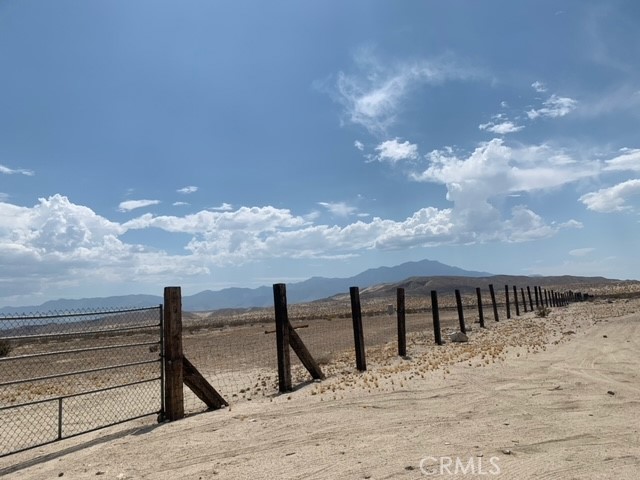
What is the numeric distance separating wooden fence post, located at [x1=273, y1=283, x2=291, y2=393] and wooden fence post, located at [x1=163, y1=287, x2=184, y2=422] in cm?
246

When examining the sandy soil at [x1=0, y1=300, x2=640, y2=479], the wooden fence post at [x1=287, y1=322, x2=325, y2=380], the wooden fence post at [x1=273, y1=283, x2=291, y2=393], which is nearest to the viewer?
the sandy soil at [x1=0, y1=300, x2=640, y2=479]

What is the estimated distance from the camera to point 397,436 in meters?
6.48

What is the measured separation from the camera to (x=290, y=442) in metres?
6.48

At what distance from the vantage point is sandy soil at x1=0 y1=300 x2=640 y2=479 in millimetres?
5352

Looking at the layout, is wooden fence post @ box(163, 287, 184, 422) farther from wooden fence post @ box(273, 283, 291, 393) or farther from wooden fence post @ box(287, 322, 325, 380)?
wooden fence post @ box(287, 322, 325, 380)

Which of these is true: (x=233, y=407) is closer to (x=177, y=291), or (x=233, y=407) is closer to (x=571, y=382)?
(x=177, y=291)

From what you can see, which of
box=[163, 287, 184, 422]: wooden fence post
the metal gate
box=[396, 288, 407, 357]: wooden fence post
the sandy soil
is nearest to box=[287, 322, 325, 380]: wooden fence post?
the sandy soil

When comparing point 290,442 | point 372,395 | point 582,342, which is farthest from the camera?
point 582,342

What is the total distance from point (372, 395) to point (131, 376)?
10.1 m

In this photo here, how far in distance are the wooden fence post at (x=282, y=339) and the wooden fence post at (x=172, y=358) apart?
246 centimetres

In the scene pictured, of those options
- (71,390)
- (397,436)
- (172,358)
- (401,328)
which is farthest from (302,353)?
(71,390)

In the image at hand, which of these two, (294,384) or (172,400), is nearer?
(172,400)

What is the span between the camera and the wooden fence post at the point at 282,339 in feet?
34.1

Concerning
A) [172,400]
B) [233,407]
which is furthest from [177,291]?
[233,407]
